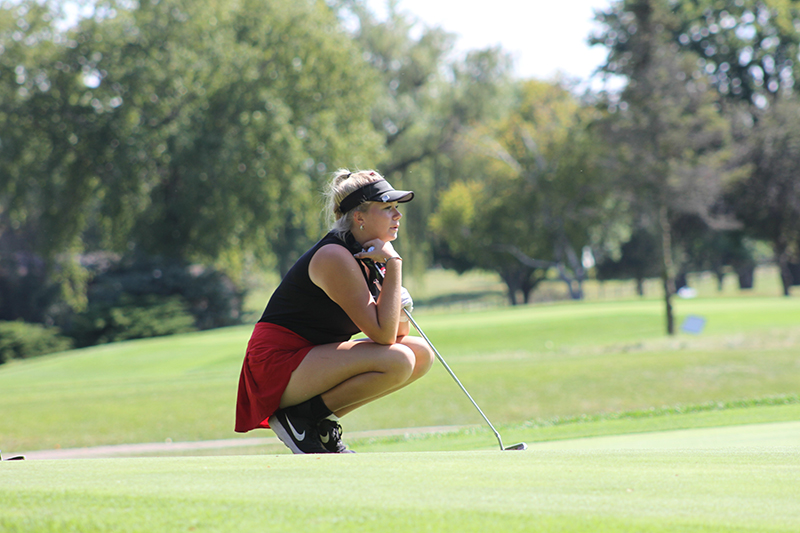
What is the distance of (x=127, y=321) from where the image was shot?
86.8 feet

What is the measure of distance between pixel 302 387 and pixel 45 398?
33.0 ft

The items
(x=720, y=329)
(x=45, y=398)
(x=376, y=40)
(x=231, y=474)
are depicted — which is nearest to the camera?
(x=231, y=474)

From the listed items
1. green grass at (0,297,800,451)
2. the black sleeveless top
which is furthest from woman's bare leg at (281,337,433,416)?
green grass at (0,297,800,451)

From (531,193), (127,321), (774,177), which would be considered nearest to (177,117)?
(127,321)

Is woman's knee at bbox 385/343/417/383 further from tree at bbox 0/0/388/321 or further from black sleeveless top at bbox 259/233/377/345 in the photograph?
tree at bbox 0/0/388/321

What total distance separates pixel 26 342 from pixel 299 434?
83.8ft

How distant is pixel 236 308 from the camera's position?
3347 cm

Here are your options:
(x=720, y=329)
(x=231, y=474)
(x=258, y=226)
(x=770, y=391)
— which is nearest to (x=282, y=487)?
(x=231, y=474)

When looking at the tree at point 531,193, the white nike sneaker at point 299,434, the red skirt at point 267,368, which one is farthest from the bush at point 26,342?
the white nike sneaker at point 299,434

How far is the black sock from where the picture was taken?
3.86m

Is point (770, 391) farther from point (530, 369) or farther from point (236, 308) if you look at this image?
point (236, 308)

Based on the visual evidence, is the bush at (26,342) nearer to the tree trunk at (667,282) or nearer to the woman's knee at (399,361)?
the tree trunk at (667,282)

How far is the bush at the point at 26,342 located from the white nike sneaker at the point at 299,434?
25222 mm

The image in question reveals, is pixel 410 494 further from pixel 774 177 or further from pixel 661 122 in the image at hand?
pixel 774 177
